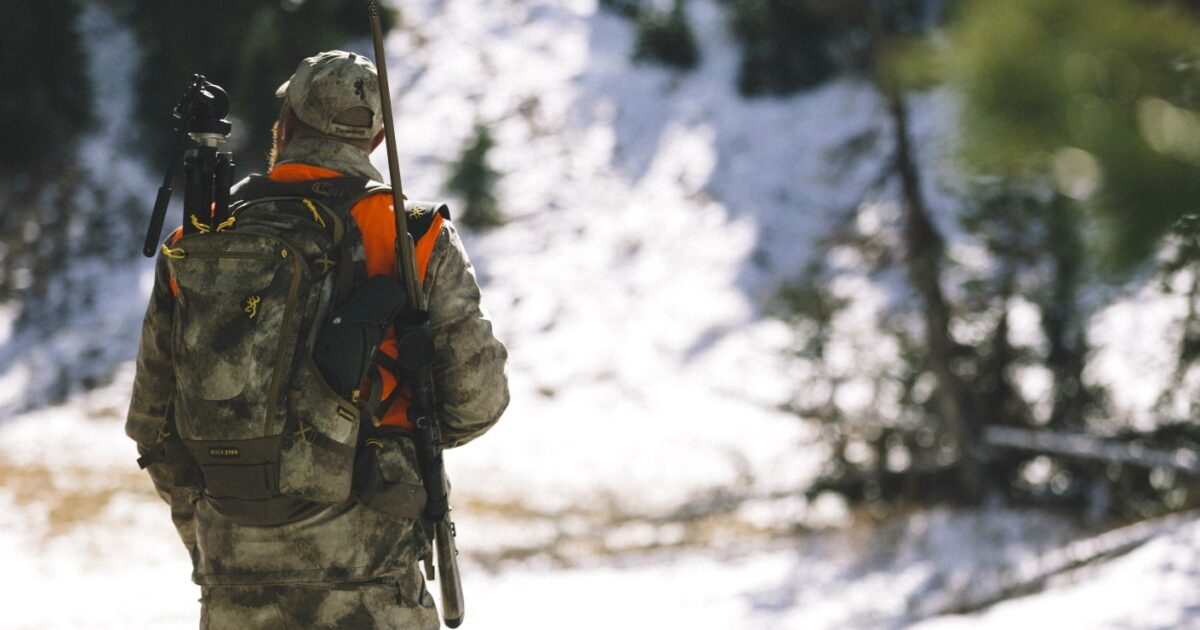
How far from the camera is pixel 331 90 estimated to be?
2.95 meters

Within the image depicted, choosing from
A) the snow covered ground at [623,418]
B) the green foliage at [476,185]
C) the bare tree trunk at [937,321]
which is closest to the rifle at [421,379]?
the snow covered ground at [623,418]

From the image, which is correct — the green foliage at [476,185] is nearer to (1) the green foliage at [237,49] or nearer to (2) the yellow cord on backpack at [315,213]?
(1) the green foliage at [237,49]

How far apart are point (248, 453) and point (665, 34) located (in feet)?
58.2

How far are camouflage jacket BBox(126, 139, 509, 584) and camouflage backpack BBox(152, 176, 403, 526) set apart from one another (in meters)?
0.08

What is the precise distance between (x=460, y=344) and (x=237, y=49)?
14.9 meters

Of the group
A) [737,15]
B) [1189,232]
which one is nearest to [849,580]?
[1189,232]

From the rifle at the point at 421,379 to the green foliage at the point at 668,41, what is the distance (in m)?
17.1

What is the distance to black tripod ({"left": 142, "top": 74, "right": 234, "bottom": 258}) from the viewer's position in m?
2.83

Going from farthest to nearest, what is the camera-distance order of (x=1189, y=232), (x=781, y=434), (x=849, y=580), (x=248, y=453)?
(x=781, y=434), (x=849, y=580), (x=248, y=453), (x=1189, y=232)

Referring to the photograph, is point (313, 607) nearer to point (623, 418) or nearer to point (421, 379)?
point (421, 379)

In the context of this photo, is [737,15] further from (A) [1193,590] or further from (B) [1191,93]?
(B) [1191,93]

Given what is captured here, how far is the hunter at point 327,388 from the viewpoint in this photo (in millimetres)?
2750

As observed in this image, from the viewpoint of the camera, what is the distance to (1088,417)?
358 inches

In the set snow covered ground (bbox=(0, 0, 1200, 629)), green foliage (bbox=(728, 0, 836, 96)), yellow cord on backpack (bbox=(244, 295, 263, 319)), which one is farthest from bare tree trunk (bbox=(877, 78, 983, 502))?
green foliage (bbox=(728, 0, 836, 96))
